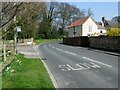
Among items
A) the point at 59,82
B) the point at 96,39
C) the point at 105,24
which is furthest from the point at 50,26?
the point at 59,82

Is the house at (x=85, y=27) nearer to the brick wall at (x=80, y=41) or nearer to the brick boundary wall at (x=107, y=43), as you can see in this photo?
the brick wall at (x=80, y=41)

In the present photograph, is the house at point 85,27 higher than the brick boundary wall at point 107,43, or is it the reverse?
the house at point 85,27

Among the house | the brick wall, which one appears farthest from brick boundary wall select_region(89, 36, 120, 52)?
the house

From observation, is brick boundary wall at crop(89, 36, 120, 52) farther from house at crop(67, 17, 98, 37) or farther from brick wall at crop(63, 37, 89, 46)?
house at crop(67, 17, 98, 37)

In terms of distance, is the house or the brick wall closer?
the brick wall

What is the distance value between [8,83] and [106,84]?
12.2 feet

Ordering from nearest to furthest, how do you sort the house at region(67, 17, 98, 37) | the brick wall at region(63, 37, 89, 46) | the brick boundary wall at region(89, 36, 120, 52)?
the brick boundary wall at region(89, 36, 120, 52), the brick wall at region(63, 37, 89, 46), the house at region(67, 17, 98, 37)

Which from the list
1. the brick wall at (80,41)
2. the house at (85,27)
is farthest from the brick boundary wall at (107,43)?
the house at (85,27)

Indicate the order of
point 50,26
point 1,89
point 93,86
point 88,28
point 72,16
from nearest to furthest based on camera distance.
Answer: point 1,89, point 93,86, point 88,28, point 50,26, point 72,16

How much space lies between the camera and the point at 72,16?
113m

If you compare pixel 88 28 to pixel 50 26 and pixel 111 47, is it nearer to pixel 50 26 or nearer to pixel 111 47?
pixel 50 26

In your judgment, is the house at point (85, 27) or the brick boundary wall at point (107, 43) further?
the house at point (85, 27)

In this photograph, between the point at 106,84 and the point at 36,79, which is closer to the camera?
the point at 106,84

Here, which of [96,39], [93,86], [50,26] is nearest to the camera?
[93,86]
